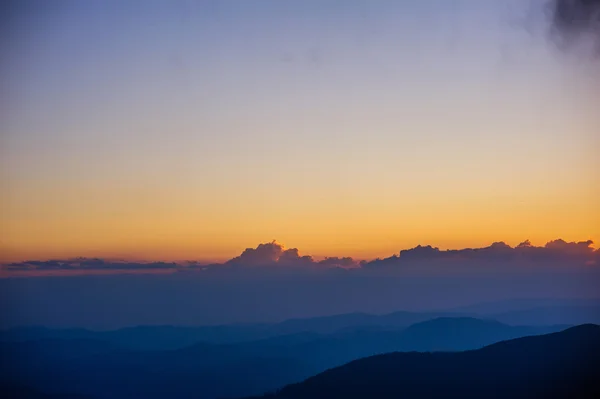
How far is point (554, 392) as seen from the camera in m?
80.9

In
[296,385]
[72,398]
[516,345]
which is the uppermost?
[516,345]

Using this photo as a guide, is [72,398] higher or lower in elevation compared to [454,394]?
lower

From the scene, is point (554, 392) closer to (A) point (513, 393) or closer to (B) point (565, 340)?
(A) point (513, 393)

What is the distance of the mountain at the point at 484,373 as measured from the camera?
8381 cm

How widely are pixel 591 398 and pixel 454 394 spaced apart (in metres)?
23.3

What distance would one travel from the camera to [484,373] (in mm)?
97438

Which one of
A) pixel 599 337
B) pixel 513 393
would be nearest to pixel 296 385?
pixel 513 393

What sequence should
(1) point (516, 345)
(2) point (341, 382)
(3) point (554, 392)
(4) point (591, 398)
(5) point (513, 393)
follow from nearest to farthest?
(4) point (591, 398)
(3) point (554, 392)
(5) point (513, 393)
(1) point (516, 345)
(2) point (341, 382)

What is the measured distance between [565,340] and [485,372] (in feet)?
42.1

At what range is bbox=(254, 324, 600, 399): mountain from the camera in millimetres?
83812

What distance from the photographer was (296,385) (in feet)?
391

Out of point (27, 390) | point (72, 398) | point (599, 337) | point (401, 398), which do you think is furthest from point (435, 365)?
point (72, 398)

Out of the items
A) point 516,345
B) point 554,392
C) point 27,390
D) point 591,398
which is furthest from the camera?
point 27,390

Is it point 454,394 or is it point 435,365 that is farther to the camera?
point 435,365
